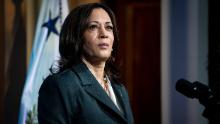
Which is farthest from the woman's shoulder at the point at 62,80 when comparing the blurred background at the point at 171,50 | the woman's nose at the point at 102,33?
the blurred background at the point at 171,50

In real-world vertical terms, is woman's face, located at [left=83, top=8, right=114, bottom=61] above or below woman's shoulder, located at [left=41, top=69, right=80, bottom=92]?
Result: above

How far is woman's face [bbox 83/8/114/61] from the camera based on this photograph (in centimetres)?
136

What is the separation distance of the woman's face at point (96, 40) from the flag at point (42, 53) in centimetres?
134

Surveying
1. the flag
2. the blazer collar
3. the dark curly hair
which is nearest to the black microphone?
the blazer collar

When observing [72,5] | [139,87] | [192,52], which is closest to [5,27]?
[72,5]

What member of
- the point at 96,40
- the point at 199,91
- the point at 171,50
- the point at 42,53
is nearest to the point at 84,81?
the point at 96,40

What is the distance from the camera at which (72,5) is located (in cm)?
301

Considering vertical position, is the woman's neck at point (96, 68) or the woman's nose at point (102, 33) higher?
the woman's nose at point (102, 33)

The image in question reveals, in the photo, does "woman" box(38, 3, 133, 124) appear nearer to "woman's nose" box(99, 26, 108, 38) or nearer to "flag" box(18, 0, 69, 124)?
"woman's nose" box(99, 26, 108, 38)

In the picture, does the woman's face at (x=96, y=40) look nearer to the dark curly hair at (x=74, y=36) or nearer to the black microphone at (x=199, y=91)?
the dark curly hair at (x=74, y=36)

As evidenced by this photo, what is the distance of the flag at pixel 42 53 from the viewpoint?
264 centimetres

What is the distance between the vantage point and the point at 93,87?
1338mm

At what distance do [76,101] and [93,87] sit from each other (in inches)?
3.6

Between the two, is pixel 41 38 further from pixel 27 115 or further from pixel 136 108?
pixel 136 108
